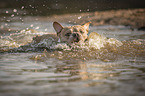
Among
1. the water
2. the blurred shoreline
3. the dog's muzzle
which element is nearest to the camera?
the water

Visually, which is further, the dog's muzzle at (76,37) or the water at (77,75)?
the dog's muzzle at (76,37)

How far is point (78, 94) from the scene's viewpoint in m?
2.77

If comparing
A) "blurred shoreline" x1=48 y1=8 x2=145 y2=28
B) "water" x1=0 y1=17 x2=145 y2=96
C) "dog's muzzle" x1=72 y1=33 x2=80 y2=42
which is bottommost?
"water" x1=0 y1=17 x2=145 y2=96

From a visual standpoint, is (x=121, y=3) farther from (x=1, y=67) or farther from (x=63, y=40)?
(x=1, y=67)

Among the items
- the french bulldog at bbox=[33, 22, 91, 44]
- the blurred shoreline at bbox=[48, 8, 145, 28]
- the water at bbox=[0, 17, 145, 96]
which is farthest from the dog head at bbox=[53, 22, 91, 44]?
the blurred shoreline at bbox=[48, 8, 145, 28]

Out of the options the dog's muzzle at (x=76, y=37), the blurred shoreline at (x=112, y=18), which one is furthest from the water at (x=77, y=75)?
the blurred shoreline at (x=112, y=18)

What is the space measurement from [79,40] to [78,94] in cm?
412

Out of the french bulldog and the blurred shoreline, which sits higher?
the blurred shoreline

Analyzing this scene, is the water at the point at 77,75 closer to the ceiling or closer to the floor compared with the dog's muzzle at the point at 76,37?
closer to the floor

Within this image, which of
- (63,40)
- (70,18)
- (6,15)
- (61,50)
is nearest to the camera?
(61,50)

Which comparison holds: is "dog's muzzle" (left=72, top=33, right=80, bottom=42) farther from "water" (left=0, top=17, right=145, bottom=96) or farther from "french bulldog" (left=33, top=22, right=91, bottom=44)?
"water" (left=0, top=17, right=145, bottom=96)

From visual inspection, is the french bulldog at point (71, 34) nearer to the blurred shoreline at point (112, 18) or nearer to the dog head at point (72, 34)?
the dog head at point (72, 34)

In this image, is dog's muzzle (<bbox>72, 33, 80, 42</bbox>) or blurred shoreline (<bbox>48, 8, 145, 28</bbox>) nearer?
dog's muzzle (<bbox>72, 33, 80, 42</bbox>)

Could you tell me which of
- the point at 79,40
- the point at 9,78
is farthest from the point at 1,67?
the point at 79,40
